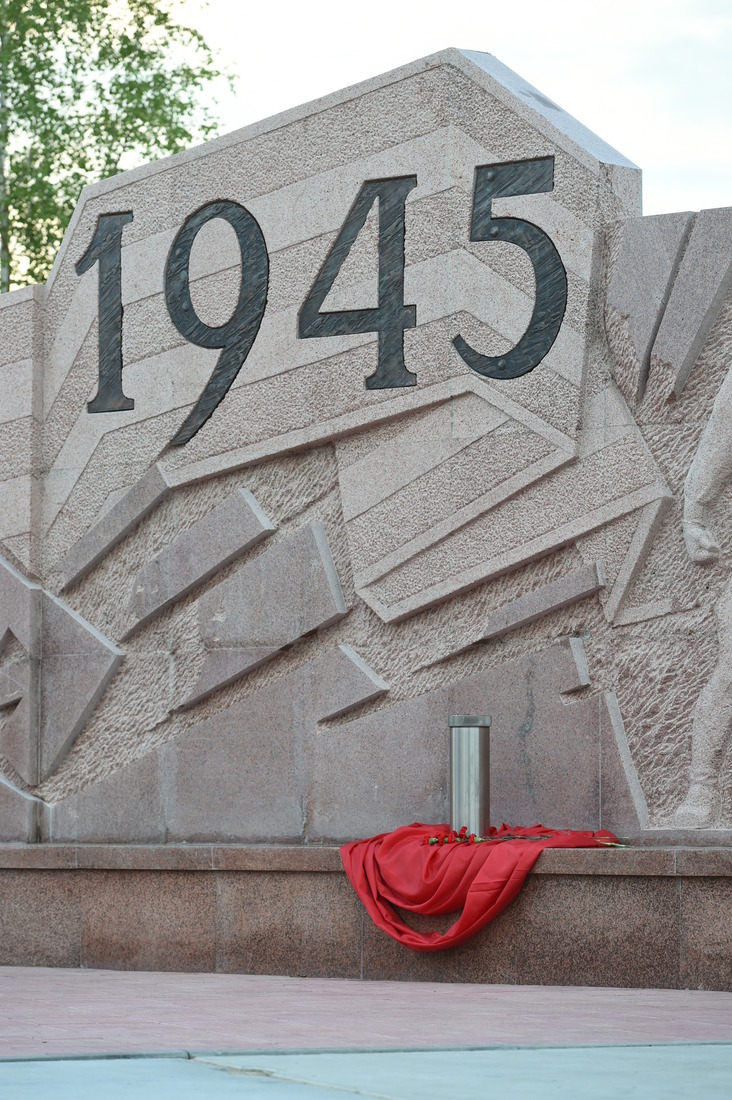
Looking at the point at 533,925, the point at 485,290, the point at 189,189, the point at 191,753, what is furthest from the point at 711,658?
the point at 189,189

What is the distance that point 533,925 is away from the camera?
7699mm

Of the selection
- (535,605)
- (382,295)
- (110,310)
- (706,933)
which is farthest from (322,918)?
(110,310)

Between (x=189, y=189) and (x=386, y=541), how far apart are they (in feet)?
7.94

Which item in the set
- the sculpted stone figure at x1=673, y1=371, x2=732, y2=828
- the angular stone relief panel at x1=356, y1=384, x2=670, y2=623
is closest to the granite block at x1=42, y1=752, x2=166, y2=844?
the angular stone relief panel at x1=356, y1=384, x2=670, y2=623

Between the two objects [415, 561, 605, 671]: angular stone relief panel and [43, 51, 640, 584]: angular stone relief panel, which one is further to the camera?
[43, 51, 640, 584]: angular stone relief panel

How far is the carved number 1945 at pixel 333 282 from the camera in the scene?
8.63 m

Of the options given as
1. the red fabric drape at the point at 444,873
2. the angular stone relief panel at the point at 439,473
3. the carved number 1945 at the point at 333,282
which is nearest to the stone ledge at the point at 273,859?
the red fabric drape at the point at 444,873

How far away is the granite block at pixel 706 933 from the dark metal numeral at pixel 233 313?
3788mm

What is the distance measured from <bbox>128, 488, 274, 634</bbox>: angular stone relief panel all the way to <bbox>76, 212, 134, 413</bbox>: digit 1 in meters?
0.90

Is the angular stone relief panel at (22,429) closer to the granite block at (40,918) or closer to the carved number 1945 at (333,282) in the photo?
the carved number 1945 at (333,282)

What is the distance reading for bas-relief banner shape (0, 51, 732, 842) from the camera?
8219 millimetres

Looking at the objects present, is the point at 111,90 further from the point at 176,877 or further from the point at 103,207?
the point at 176,877

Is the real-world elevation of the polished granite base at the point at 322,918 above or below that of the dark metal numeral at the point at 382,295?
below

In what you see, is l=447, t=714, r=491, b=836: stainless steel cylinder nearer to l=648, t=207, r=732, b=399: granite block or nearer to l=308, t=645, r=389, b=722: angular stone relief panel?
l=308, t=645, r=389, b=722: angular stone relief panel
